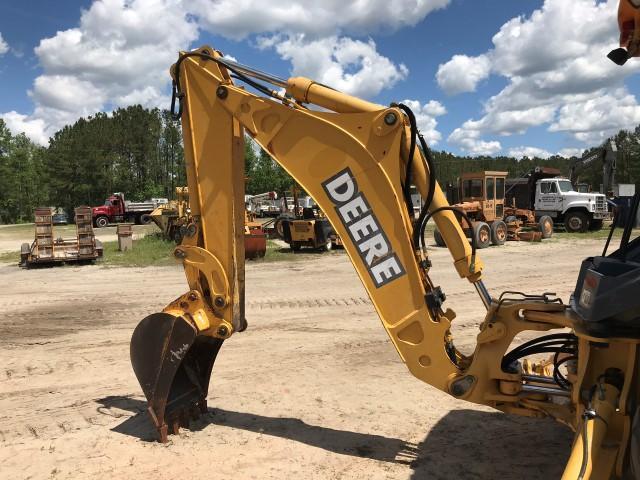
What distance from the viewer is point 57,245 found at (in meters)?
16.3

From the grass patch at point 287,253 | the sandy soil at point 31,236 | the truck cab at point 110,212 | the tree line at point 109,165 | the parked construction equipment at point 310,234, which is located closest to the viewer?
the grass patch at point 287,253

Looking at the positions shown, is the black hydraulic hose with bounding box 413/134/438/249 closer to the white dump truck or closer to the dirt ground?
the dirt ground

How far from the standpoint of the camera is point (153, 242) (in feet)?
71.4

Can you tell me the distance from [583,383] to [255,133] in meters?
2.65

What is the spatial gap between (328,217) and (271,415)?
199cm

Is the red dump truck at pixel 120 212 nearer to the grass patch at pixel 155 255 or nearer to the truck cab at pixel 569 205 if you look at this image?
the grass patch at pixel 155 255

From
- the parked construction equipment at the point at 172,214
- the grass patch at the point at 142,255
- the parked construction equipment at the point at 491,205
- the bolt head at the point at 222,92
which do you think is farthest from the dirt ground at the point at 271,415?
the parked construction equipment at the point at 172,214

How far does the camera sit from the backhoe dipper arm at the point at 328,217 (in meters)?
3.47

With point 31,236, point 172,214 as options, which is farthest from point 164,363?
point 31,236

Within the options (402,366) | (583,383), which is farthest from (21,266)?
(583,383)

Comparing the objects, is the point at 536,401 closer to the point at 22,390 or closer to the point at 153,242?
the point at 22,390

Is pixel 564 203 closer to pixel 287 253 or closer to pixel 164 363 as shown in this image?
pixel 287 253

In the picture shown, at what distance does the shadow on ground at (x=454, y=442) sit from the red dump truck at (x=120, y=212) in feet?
124

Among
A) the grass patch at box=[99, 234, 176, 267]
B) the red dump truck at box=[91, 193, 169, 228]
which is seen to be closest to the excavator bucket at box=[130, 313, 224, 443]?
the grass patch at box=[99, 234, 176, 267]
